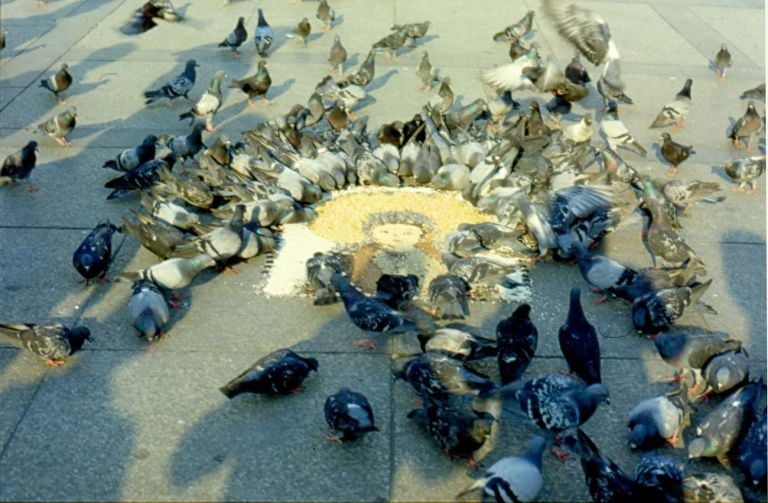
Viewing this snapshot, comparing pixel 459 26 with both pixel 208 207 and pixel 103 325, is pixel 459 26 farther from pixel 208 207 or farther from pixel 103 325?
pixel 103 325

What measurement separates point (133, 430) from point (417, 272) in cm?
317

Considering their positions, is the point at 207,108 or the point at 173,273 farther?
the point at 207,108

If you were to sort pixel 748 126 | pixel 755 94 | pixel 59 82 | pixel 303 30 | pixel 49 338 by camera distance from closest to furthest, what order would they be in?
pixel 49 338, pixel 748 126, pixel 59 82, pixel 755 94, pixel 303 30

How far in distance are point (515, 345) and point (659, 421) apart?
3.85 ft

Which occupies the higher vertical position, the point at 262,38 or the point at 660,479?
the point at 660,479

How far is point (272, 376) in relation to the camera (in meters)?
6.34

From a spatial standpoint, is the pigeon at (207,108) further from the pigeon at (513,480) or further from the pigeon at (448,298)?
the pigeon at (513,480)

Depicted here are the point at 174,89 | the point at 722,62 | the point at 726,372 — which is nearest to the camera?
the point at 726,372

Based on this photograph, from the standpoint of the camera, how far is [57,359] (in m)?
A: 6.76

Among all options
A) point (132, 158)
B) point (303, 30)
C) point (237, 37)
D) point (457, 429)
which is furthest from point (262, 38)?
point (457, 429)

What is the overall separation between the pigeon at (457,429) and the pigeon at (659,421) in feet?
3.50

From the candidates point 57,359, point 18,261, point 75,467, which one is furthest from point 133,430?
point 18,261

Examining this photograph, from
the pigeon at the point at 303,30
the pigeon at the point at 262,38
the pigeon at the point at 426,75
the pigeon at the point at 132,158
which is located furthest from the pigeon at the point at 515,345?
the pigeon at the point at 303,30

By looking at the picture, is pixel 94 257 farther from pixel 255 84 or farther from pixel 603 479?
pixel 255 84
